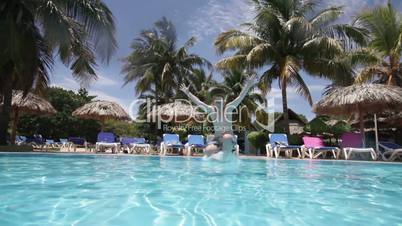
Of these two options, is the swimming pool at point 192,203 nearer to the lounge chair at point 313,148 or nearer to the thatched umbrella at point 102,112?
the lounge chair at point 313,148

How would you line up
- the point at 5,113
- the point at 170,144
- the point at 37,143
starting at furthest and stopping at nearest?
the point at 37,143 < the point at 170,144 < the point at 5,113

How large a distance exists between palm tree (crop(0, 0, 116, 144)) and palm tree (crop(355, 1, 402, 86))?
12323 millimetres

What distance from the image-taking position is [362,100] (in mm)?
13344

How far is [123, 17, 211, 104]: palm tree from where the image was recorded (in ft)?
82.2

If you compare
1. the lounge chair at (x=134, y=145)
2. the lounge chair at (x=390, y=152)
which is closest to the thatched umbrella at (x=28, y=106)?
the lounge chair at (x=134, y=145)

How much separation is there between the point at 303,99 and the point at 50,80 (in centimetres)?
1158

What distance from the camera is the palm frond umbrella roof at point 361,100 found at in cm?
1339

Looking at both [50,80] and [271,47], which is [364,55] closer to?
[271,47]

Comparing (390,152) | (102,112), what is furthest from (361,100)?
(102,112)

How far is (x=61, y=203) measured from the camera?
3723 mm

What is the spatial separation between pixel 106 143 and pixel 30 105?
511 cm

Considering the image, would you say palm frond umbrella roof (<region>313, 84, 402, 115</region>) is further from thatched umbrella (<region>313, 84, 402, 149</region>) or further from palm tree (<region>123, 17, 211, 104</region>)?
palm tree (<region>123, 17, 211, 104</region>)

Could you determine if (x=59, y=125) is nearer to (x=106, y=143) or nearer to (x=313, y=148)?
(x=106, y=143)

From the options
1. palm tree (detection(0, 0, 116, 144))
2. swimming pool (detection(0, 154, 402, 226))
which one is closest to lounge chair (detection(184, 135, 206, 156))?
palm tree (detection(0, 0, 116, 144))
